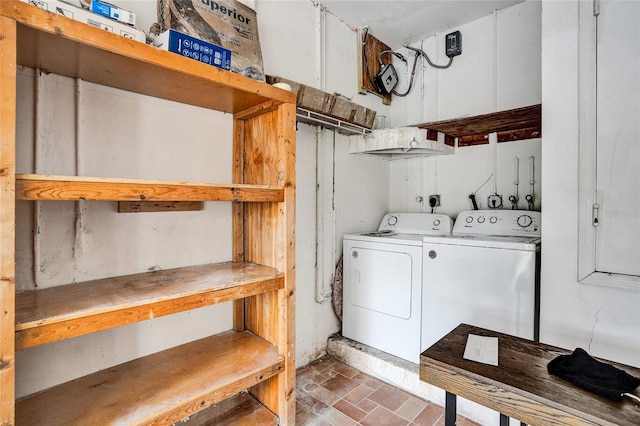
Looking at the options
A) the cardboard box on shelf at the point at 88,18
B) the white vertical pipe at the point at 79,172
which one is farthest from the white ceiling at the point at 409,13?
the white vertical pipe at the point at 79,172

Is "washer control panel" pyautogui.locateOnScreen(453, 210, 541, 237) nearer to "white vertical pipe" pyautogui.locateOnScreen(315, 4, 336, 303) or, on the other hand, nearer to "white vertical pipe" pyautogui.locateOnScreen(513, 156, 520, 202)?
"white vertical pipe" pyautogui.locateOnScreen(513, 156, 520, 202)

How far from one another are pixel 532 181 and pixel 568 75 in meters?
0.92

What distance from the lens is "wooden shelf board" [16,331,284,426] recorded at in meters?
1.16

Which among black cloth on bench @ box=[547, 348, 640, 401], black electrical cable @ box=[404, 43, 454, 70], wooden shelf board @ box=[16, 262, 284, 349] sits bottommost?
black cloth on bench @ box=[547, 348, 640, 401]

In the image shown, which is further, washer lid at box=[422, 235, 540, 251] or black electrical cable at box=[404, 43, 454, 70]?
black electrical cable at box=[404, 43, 454, 70]

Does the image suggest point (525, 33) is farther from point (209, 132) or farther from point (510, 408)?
point (510, 408)

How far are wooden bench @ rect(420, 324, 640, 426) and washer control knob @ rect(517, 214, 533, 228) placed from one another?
122 cm

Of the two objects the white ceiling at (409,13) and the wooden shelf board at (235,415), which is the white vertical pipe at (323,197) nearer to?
the white ceiling at (409,13)

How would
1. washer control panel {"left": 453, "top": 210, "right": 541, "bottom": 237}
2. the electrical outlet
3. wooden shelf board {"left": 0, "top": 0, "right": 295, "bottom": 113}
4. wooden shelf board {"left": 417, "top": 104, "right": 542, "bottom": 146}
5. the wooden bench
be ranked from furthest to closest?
the electrical outlet → washer control panel {"left": 453, "top": 210, "right": 541, "bottom": 237} → wooden shelf board {"left": 417, "top": 104, "right": 542, "bottom": 146} → wooden shelf board {"left": 0, "top": 0, "right": 295, "bottom": 113} → the wooden bench

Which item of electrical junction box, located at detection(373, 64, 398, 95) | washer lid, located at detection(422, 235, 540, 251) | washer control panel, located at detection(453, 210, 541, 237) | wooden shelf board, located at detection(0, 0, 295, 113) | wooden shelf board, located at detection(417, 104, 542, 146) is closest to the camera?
wooden shelf board, located at detection(0, 0, 295, 113)

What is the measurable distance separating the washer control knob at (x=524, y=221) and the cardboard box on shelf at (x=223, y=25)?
1.94 metres

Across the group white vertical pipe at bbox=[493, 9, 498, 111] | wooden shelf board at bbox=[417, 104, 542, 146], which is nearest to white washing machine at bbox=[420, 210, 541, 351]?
wooden shelf board at bbox=[417, 104, 542, 146]

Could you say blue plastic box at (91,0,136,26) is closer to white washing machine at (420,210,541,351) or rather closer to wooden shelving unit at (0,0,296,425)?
wooden shelving unit at (0,0,296,425)

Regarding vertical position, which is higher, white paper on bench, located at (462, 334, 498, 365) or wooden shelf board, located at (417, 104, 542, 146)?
wooden shelf board, located at (417, 104, 542, 146)
